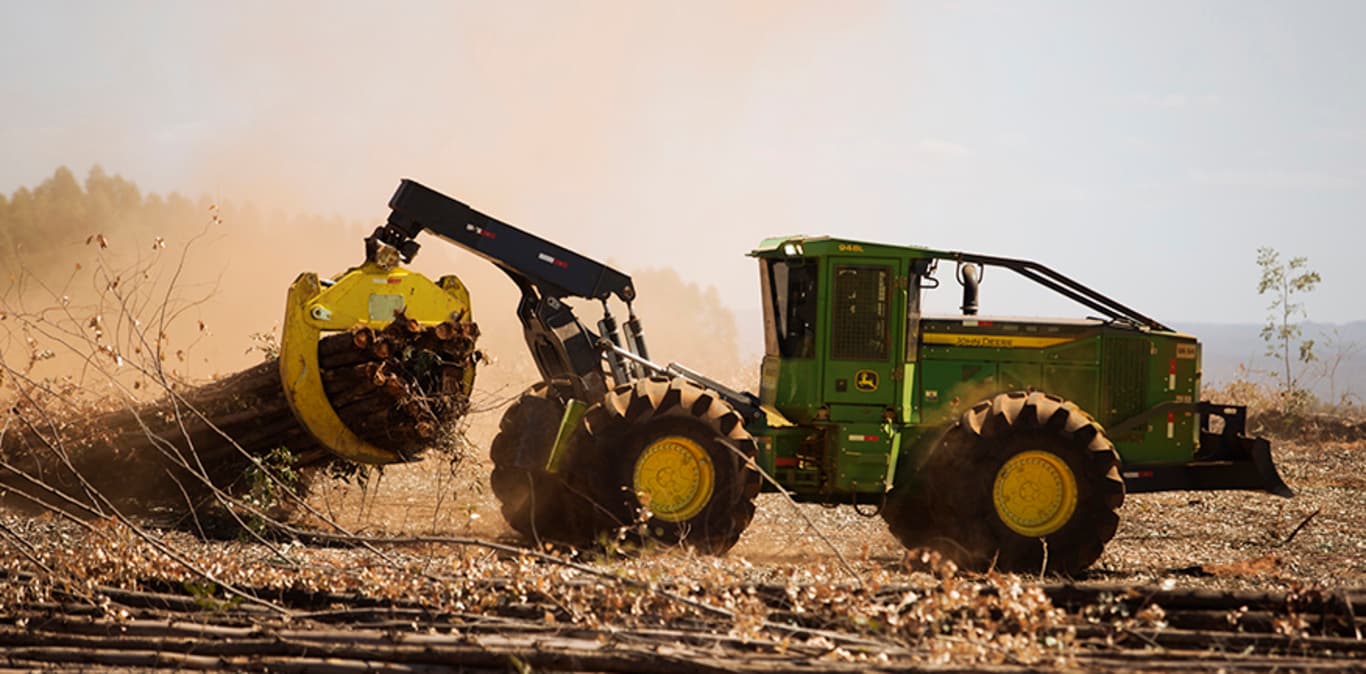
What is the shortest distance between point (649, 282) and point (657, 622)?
3826 cm

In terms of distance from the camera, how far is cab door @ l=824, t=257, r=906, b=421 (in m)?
10.8

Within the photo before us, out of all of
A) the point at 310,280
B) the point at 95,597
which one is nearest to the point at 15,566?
the point at 95,597

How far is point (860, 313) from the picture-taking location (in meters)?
10.8

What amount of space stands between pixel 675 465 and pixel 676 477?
0.09 metres

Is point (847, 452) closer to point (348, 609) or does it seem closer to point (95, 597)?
point (348, 609)

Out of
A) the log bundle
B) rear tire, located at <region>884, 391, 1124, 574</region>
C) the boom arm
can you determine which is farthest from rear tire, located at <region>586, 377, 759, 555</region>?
rear tire, located at <region>884, 391, 1124, 574</region>

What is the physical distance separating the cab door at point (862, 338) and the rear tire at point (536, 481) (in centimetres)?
225

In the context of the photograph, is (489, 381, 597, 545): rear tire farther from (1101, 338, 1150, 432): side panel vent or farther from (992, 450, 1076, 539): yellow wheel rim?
(1101, 338, 1150, 432): side panel vent

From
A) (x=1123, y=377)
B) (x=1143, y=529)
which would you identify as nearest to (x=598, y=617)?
(x=1123, y=377)

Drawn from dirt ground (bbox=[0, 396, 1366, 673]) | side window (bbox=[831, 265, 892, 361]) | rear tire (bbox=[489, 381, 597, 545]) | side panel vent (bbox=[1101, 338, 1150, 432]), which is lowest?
dirt ground (bbox=[0, 396, 1366, 673])

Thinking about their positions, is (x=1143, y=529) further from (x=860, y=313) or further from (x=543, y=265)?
(x=543, y=265)

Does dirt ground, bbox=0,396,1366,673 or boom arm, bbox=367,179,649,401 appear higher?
boom arm, bbox=367,179,649,401

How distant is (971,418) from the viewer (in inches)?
407

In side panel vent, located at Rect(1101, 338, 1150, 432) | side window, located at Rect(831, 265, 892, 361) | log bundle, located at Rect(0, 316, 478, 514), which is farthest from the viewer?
side panel vent, located at Rect(1101, 338, 1150, 432)
